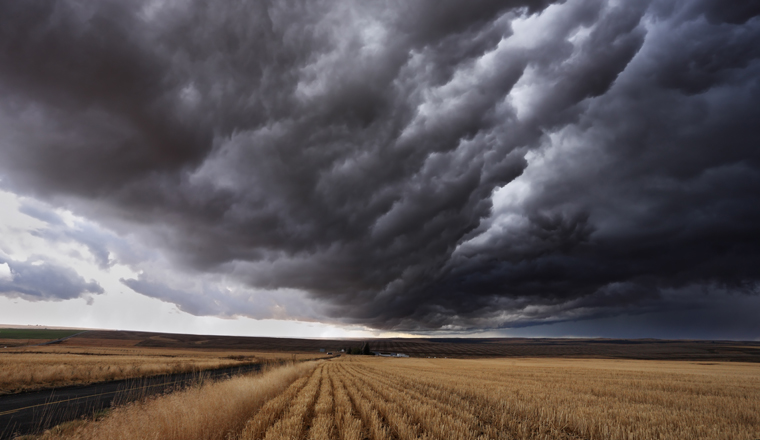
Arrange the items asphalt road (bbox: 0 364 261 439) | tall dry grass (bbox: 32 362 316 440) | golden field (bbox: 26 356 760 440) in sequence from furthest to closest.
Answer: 1. asphalt road (bbox: 0 364 261 439)
2. golden field (bbox: 26 356 760 440)
3. tall dry grass (bbox: 32 362 316 440)

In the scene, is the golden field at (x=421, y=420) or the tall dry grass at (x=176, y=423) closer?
the tall dry grass at (x=176, y=423)

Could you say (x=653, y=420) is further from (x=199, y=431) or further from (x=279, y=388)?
(x=279, y=388)

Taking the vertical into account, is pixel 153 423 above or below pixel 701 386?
above

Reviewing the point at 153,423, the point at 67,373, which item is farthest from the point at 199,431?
the point at 67,373

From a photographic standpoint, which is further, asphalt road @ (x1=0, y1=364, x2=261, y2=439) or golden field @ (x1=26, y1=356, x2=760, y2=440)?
asphalt road @ (x1=0, y1=364, x2=261, y2=439)

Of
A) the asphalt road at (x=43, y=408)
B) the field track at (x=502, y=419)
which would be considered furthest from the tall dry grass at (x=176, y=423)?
the asphalt road at (x=43, y=408)

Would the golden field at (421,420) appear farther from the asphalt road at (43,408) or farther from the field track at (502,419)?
the asphalt road at (43,408)

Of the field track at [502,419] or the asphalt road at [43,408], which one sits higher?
the field track at [502,419]

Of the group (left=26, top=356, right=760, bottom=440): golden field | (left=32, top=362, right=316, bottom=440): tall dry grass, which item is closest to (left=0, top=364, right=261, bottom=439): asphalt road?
(left=26, top=356, right=760, bottom=440): golden field

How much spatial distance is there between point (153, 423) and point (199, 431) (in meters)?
1.27

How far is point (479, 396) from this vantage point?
50.3 feet

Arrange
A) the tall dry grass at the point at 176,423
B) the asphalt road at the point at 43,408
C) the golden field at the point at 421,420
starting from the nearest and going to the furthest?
the tall dry grass at the point at 176,423 → the golden field at the point at 421,420 → the asphalt road at the point at 43,408

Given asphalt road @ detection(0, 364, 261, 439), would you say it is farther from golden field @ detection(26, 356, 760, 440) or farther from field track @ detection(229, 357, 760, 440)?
field track @ detection(229, 357, 760, 440)

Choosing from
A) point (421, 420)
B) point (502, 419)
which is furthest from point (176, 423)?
point (502, 419)
